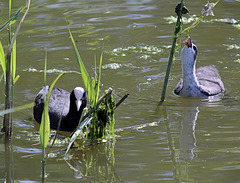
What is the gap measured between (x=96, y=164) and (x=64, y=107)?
6.25 feet

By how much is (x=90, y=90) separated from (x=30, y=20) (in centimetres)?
647

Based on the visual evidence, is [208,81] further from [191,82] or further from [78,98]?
[78,98]

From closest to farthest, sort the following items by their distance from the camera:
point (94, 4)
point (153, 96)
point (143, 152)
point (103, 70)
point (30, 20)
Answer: point (143, 152), point (153, 96), point (103, 70), point (30, 20), point (94, 4)

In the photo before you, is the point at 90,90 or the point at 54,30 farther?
the point at 54,30

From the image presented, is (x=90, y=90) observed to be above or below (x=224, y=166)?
above

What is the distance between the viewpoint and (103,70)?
27.5 ft

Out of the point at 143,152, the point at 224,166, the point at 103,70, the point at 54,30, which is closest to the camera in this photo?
the point at 224,166

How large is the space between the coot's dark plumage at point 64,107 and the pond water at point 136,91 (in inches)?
9.6

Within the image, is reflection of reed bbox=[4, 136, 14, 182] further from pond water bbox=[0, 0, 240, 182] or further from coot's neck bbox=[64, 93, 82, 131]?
coot's neck bbox=[64, 93, 82, 131]

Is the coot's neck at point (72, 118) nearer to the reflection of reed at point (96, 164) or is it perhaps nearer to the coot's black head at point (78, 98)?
the coot's black head at point (78, 98)

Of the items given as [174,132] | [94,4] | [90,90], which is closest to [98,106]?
[90,90]

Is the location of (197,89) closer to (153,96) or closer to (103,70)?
(153,96)

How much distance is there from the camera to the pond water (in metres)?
4.88

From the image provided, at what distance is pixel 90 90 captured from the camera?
5027 mm
